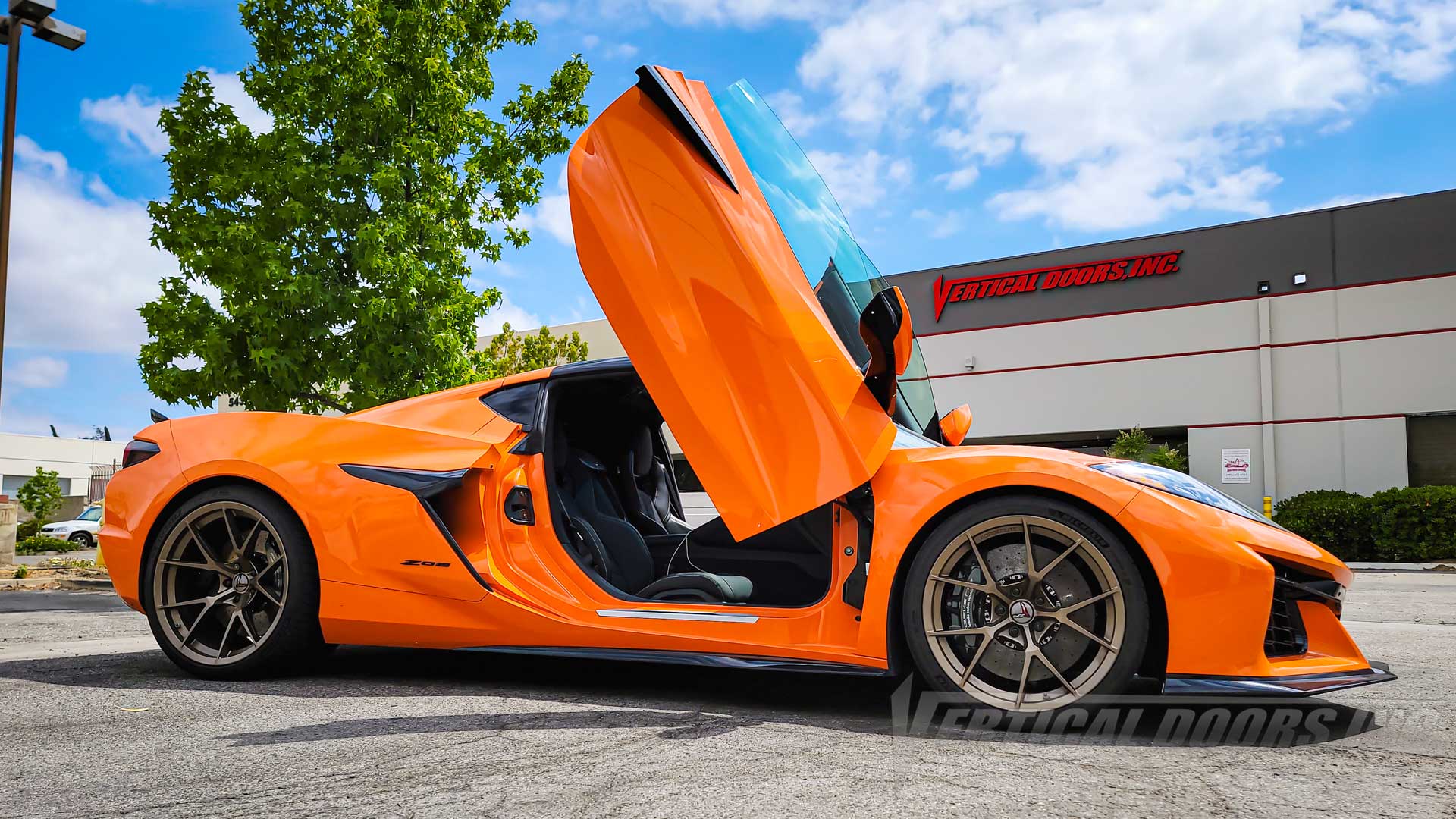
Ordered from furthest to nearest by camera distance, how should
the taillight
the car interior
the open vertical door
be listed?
the taillight, the car interior, the open vertical door

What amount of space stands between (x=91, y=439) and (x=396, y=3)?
65494 mm

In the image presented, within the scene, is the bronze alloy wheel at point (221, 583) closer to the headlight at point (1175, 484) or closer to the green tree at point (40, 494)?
the headlight at point (1175, 484)

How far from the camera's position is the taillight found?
4.02 meters

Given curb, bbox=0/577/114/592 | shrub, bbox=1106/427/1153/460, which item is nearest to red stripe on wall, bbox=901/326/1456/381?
shrub, bbox=1106/427/1153/460

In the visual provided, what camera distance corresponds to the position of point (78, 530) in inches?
1016

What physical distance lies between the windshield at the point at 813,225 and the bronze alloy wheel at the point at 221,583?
238 centimetres

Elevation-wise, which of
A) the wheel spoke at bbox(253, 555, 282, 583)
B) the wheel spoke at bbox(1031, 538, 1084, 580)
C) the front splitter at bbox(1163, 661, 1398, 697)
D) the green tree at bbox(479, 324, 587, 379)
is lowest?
the front splitter at bbox(1163, 661, 1398, 697)

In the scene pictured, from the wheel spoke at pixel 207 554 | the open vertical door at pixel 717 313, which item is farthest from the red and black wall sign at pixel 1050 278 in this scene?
the wheel spoke at pixel 207 554

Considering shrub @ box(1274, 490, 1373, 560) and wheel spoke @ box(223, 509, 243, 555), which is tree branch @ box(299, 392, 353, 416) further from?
shrub @ box(1274, 490, 1373, 560)

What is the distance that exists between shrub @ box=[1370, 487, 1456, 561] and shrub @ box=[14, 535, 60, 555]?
1120 inches

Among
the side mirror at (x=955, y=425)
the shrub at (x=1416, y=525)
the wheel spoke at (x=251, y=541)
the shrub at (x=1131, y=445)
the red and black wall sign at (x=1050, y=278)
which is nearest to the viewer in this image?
the wheel spoke at (x=251, y=541)

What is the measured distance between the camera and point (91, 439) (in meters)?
63.3

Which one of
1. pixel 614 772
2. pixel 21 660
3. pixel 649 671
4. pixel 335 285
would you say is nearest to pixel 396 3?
pixel 335 285

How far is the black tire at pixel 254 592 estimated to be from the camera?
12.1ft
